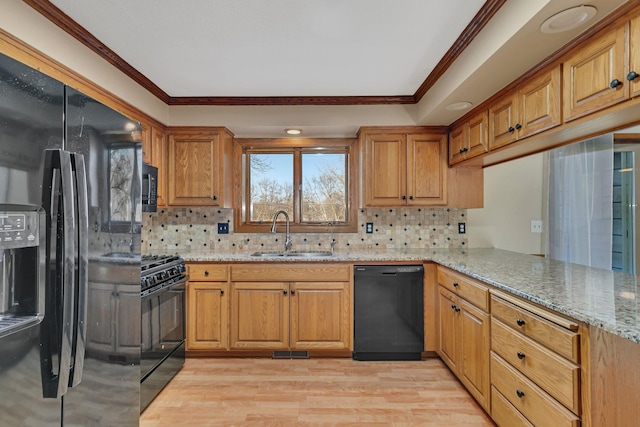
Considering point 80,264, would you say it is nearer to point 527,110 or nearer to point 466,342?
point 466,342

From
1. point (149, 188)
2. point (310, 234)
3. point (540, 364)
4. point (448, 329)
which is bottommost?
point (448, 329)

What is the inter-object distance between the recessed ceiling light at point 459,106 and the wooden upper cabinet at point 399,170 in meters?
0.51

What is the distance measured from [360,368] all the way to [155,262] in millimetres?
1818

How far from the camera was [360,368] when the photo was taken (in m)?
2.68

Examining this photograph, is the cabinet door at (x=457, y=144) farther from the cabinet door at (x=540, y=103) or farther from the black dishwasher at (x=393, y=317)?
the black dishwasher at (x=393, y=317)

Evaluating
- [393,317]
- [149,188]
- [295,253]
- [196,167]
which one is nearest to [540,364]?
[393,317]

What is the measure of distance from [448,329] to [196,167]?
266cm

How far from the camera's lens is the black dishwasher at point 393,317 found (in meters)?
2.82

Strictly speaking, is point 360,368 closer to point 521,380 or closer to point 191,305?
point 521,380

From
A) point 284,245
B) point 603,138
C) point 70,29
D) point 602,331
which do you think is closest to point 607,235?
point 603,138

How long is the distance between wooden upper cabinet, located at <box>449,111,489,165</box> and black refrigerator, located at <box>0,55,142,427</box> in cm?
241

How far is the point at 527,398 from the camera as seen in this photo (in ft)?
5.07

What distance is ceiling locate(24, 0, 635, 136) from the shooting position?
1708mm

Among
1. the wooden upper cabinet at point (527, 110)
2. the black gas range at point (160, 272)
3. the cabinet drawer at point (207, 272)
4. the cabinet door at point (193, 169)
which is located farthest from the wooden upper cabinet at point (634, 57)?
the cabinet door at point (193, 169)
